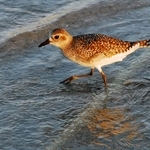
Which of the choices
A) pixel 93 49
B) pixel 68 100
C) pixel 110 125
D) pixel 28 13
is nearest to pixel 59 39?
pixel 93 49

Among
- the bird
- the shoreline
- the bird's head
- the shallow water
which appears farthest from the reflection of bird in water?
the shoreline

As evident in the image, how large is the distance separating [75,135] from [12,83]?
1812 millimetres

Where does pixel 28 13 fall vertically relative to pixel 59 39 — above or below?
above

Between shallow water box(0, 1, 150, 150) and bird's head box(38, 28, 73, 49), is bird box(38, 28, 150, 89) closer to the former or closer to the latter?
bird's head box(38, 28, 73, 49)

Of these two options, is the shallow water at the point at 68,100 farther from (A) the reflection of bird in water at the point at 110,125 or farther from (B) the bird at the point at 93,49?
(B) the bird at the point at 93,49

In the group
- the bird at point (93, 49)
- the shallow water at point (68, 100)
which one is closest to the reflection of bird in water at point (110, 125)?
the shallow water at point (68, 100)

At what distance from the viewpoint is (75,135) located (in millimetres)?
5855

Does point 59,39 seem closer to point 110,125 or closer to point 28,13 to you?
point 110,125

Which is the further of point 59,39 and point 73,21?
point 73,21

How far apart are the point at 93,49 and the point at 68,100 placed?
853 mm

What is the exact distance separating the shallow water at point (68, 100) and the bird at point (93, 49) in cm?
33

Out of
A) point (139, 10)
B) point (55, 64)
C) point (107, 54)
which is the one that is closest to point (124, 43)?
point (107, 54)

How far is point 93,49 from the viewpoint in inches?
284

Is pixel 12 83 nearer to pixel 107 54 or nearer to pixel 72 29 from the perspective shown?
pixel 107 54
